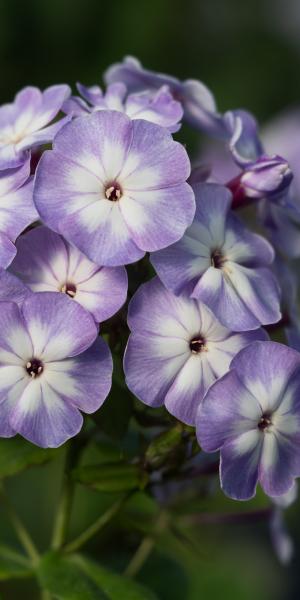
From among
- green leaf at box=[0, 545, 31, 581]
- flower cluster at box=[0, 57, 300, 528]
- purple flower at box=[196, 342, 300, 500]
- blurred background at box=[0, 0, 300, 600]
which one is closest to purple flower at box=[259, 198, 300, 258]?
flower cluster at box=[0, 57, 300, 528]

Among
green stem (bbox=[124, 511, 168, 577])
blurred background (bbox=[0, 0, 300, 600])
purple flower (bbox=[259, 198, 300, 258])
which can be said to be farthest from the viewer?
blurred background (bbox=[0, 0, 300, 600])

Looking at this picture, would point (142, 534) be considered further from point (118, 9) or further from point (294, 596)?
point (118, 9)

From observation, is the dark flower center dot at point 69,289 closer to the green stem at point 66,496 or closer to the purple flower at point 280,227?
the green stem at point 66,496

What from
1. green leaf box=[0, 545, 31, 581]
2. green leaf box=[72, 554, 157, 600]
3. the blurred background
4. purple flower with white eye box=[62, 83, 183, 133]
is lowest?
the blurred background

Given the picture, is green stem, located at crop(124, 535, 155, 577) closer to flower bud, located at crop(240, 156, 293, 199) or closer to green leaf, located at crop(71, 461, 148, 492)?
green leaf, located at crop(71, 461, 148, 492)

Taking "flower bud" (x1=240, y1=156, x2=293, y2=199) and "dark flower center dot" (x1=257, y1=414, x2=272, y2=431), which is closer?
"dark flower center dot" (x1=257, y1=414, x2=272, y2=431)

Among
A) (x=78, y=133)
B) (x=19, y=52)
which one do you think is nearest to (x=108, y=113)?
(x=78, y=133)

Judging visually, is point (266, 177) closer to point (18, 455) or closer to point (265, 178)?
point (265, 178)
